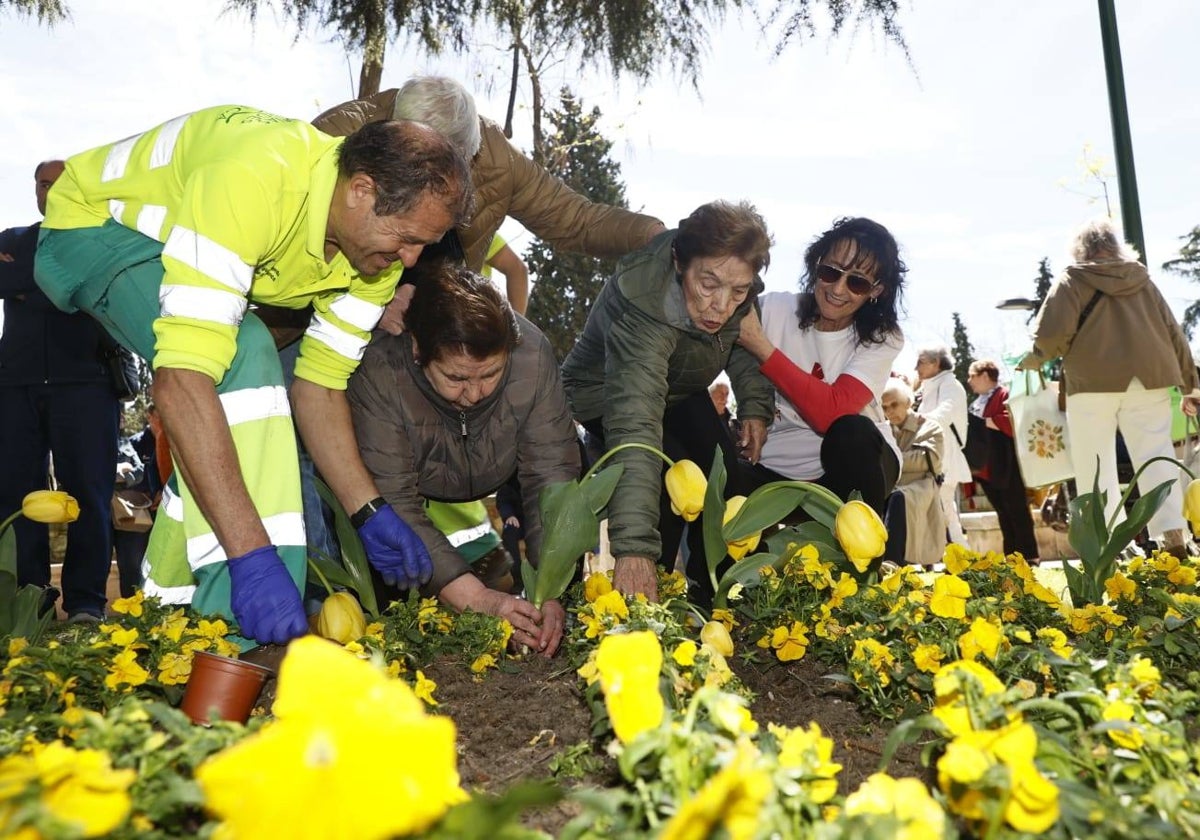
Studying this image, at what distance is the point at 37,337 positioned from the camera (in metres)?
3.45

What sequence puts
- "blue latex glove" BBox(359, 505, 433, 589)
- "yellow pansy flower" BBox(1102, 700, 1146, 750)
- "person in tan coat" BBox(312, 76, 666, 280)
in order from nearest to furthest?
"yellow pansy flower" BBox(1102, 700, 1146, 750)
"blue latex glove" BBox(359, 505, 433, 589)
"person in tan coat" BBox(312, 76, 666, 280)

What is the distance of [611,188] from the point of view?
494 inches

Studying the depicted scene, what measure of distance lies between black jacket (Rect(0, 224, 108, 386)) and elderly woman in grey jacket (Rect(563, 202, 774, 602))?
1776 mm

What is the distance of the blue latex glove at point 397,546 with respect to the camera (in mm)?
2221

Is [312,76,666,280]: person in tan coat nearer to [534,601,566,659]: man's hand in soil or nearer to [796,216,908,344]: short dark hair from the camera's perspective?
[796,216,908,344]: short dark hair

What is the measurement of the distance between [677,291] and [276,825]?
212 cm

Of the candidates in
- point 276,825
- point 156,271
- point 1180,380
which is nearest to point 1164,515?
point 1180,380

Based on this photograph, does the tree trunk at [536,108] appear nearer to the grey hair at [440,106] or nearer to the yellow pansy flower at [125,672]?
the grey hair at [440,106]

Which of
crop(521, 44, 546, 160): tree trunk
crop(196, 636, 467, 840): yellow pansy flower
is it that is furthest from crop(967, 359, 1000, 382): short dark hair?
crop(196, 636, 467, 840): yellow pansy flower

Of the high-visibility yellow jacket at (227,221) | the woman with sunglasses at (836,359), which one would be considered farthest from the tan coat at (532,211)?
the high-visibility yellow jacket at (227,221)

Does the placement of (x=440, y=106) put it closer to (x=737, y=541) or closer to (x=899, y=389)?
(x=737, y=541)

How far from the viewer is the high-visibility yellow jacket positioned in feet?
5.55

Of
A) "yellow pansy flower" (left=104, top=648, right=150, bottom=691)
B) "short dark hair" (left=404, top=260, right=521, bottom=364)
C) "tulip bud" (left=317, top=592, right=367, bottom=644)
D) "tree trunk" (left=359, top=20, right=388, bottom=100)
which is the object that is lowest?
"tulip bud" (left=317, top=592, right=367, bottom=644)

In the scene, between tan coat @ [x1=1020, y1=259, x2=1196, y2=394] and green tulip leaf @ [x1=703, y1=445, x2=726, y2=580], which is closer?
green tulip leaf @ [x1=703, y1=445, x2=726, y2=580]
